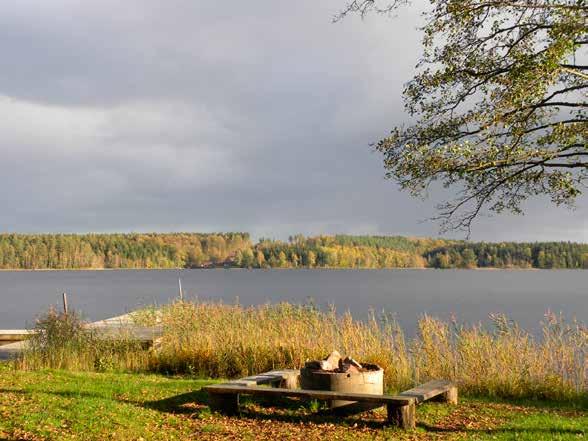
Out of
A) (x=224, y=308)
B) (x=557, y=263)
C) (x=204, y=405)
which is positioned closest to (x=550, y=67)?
(x=204, y=405)

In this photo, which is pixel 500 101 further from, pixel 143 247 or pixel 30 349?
pixel 143 247

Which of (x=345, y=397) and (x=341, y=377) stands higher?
(x=341, y=377)

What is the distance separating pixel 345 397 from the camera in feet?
27.5

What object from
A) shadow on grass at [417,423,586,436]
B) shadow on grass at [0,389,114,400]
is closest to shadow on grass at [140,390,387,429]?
shadow on grass at [417,423,586,436]

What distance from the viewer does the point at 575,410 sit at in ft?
35.0

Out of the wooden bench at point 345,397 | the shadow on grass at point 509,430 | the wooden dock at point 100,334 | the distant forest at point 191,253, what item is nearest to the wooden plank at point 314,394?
the wooden bench at point 345,397

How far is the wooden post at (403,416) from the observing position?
8414mm

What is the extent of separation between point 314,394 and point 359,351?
4142mm

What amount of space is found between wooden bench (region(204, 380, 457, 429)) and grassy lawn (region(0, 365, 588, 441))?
0.58 ft

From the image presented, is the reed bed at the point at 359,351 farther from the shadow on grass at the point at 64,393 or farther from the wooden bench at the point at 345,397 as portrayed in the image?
the shadow on grass at the point at 64,393

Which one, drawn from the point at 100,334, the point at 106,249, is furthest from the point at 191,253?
the point at 100,334

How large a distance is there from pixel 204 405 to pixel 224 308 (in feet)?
22.0

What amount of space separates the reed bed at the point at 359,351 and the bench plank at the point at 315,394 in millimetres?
3555

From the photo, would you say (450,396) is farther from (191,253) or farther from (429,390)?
(191,253)
